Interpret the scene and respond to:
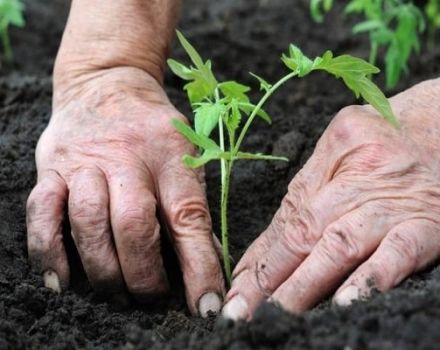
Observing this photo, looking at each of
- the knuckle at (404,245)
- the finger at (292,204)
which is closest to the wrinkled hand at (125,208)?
the finger at (292,204)

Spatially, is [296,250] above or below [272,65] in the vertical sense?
above

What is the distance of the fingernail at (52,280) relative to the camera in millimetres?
2137

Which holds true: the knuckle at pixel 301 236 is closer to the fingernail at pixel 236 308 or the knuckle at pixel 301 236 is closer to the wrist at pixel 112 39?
the fingernail at pixel 236 308

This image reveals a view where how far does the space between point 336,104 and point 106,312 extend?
5.35 feet

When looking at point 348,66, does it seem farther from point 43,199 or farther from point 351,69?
point 43,199

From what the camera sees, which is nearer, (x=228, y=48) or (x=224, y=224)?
(x=224, y=224)

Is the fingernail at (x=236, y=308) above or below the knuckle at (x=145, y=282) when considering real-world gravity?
above

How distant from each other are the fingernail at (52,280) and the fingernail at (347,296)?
0.80m

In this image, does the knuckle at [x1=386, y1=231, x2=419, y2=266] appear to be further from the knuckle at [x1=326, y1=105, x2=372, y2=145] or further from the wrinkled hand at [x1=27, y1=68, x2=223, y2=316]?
the wrinkled hand at [x1=27, y1=68, x2=223, y2=316]

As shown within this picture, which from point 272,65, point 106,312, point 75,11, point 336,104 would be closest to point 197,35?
point 272,65

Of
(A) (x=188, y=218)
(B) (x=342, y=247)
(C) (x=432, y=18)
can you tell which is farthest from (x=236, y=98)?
(C) (x=432, y=18)

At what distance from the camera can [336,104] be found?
334 cm

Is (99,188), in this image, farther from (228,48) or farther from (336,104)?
(228,48)

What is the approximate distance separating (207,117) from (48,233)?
1.97 ft
